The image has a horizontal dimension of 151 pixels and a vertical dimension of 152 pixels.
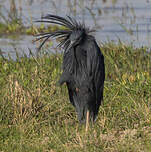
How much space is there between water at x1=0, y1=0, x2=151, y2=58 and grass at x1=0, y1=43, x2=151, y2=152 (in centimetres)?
397

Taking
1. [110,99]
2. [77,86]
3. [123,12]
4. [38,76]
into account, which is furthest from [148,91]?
[123,12]

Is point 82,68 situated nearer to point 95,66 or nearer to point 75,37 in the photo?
point 95,66

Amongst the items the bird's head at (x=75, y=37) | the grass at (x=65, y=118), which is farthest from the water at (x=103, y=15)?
the bird's head at (x=75, y=37)

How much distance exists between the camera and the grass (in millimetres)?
4387

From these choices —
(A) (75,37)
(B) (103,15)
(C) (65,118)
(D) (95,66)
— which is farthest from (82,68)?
(B) (103,15)

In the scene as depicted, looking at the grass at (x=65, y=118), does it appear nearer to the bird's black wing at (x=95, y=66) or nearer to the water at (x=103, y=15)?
the bird's black wing at (x=95, y=66)

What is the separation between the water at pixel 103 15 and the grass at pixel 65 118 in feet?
13.0

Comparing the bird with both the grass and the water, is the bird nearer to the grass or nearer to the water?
the grass

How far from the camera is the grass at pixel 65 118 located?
4.39 m

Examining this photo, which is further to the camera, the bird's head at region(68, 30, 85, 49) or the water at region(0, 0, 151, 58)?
the water at region(0, 0, 151, 58)

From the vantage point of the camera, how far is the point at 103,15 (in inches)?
551

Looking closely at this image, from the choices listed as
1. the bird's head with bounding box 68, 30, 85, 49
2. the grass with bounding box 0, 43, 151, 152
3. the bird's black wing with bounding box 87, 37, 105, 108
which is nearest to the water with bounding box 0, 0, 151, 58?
the grass with bounding box 0, 43, 151, 152

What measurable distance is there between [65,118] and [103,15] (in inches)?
343

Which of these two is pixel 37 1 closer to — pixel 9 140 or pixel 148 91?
pixel 148 91
